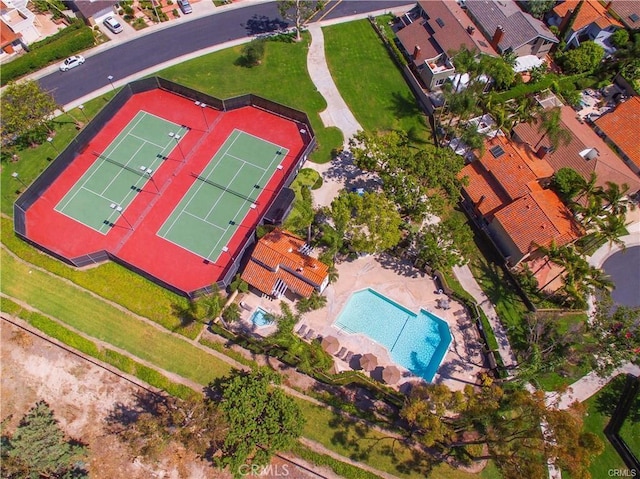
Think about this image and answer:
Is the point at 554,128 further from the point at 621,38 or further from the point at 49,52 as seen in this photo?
the point at 49,52

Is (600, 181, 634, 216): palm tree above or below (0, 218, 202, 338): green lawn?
above

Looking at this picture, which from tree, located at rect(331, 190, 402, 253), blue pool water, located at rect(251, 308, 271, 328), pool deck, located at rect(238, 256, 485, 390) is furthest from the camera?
blue pool water, located at rect(251, 308, 271, 328)

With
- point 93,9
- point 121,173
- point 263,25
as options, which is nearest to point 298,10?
point 263,25

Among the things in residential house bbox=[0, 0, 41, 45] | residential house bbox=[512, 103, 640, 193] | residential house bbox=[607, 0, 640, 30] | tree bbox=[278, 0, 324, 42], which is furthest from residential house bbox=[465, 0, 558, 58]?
residential house bbox=[0, 0, 41, 45]

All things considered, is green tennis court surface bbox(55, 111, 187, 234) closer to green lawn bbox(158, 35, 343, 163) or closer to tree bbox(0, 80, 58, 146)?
tree bbox(0, 80, 58, 146)

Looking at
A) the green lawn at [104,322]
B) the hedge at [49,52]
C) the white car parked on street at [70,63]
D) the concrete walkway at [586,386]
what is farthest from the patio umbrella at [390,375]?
the hedge at [49,52]

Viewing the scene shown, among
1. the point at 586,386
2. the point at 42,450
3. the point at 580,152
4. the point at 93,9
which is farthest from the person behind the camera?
the point at 93,9
